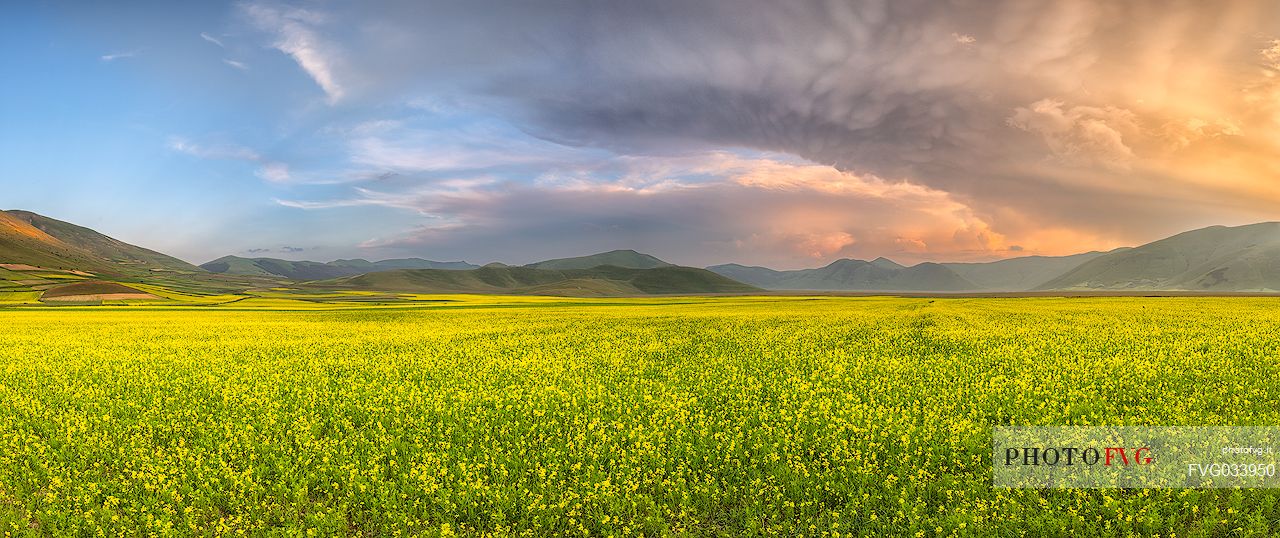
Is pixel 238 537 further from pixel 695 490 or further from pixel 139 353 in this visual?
pixel 139 353

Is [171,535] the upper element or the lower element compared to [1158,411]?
lower

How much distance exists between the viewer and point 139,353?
23375mm

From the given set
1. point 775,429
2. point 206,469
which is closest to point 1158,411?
point 775,429

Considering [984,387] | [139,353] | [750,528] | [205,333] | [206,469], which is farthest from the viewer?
[205,333]

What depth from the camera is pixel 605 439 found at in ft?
34.1

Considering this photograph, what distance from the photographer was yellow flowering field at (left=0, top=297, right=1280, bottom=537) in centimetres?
776

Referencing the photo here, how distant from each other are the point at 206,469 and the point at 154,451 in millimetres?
2208

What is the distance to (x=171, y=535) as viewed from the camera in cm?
761

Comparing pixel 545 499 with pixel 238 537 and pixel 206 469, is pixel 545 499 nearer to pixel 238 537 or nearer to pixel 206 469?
pixel 238 537

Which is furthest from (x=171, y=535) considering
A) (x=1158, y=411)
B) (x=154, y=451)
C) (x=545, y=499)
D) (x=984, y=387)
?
(x=1158, y=411)

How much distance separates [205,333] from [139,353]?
10274 mm

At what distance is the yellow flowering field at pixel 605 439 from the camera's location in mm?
7762

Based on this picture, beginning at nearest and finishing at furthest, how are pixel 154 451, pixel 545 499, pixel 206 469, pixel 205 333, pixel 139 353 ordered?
pixel 545 499 → pixel 206 469 → pixel 154 451 → pixel 139 353 → pixel 205 333

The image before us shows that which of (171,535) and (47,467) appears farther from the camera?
(47,467)
